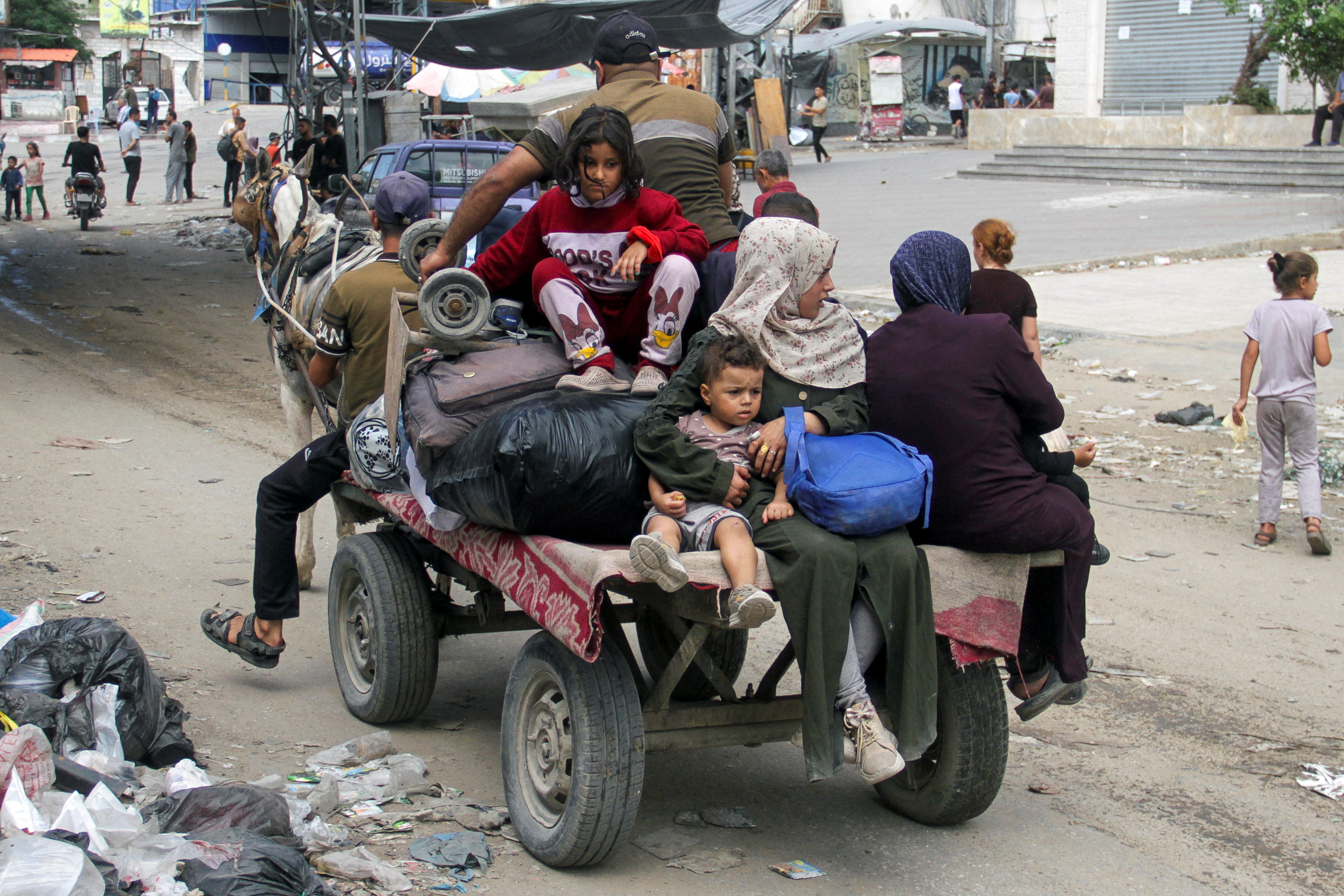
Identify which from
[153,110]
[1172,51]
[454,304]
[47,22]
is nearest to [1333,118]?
[1172,51]

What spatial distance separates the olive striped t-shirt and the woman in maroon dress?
45.0 inches

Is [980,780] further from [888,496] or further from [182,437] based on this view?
[182,437]

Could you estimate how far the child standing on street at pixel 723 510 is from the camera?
10.3 feet

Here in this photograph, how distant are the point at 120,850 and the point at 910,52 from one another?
4523 cm

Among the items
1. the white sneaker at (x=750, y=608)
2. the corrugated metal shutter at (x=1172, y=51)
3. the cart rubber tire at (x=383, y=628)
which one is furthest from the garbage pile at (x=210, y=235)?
the corrugated metal shutter at (x=1172, y=51)

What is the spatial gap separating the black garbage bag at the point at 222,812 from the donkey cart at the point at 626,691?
693 mm

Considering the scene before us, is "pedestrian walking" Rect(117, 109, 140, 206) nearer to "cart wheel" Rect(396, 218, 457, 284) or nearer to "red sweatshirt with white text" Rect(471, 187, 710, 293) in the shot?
"cart wheel" Rect(396, 218, 457, 284)

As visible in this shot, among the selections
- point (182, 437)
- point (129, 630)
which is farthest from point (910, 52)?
point (129, 630)

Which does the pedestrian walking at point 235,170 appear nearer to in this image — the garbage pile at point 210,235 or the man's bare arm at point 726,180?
the garbage pile at point 210,235

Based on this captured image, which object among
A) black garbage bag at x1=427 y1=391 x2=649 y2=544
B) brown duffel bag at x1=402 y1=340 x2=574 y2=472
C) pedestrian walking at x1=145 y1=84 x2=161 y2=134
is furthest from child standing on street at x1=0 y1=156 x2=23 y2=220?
black garbage bag at x1=427 y1=391 x2=649 y2=544

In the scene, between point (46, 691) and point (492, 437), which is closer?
point (492, 437)

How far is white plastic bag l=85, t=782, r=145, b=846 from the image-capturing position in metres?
3.30

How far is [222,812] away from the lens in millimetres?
3520

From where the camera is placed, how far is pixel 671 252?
14.0ft
